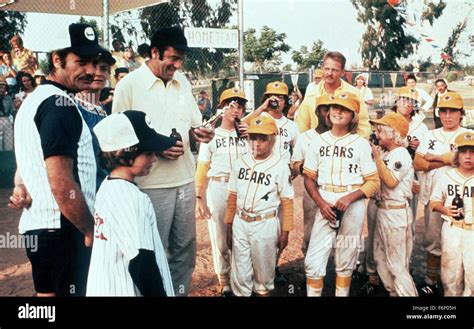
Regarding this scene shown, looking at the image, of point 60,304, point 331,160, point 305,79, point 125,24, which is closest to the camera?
point 60,304

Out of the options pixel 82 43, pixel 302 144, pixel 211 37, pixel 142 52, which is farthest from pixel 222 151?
pixel 82 43

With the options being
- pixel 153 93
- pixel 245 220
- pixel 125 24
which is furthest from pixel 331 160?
pixel 125 24

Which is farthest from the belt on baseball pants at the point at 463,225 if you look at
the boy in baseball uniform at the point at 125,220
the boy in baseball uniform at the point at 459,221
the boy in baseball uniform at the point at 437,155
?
the boy in baseball uniform at the point at 125,220

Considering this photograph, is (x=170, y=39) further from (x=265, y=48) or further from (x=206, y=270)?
(x=206, y=270)

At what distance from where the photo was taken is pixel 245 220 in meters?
2.35

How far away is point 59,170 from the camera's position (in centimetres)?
161

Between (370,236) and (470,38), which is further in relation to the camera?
(470,38)

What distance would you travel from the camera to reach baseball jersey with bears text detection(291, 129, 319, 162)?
104 inches

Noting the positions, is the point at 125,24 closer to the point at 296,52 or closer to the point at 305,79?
the point at 296,52

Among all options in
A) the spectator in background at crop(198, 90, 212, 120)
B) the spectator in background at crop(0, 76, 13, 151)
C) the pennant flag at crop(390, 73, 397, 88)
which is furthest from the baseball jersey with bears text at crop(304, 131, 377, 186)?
the spectator in background at crop(0, 76, 13, 151)

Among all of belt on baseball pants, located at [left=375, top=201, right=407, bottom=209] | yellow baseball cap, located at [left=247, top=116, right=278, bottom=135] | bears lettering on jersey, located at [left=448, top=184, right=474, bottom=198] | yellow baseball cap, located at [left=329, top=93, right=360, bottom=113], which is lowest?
belt on baseball pants, located at [left=375, top=201, right=407, bottom=209]

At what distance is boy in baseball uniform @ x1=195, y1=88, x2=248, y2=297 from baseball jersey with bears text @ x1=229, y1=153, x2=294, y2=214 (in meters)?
0.24

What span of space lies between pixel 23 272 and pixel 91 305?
107 cm

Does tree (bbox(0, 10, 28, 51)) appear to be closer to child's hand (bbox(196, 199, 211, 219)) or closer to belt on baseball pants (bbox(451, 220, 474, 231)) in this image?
child's hand (bbox(196, 199, 211, 219))
